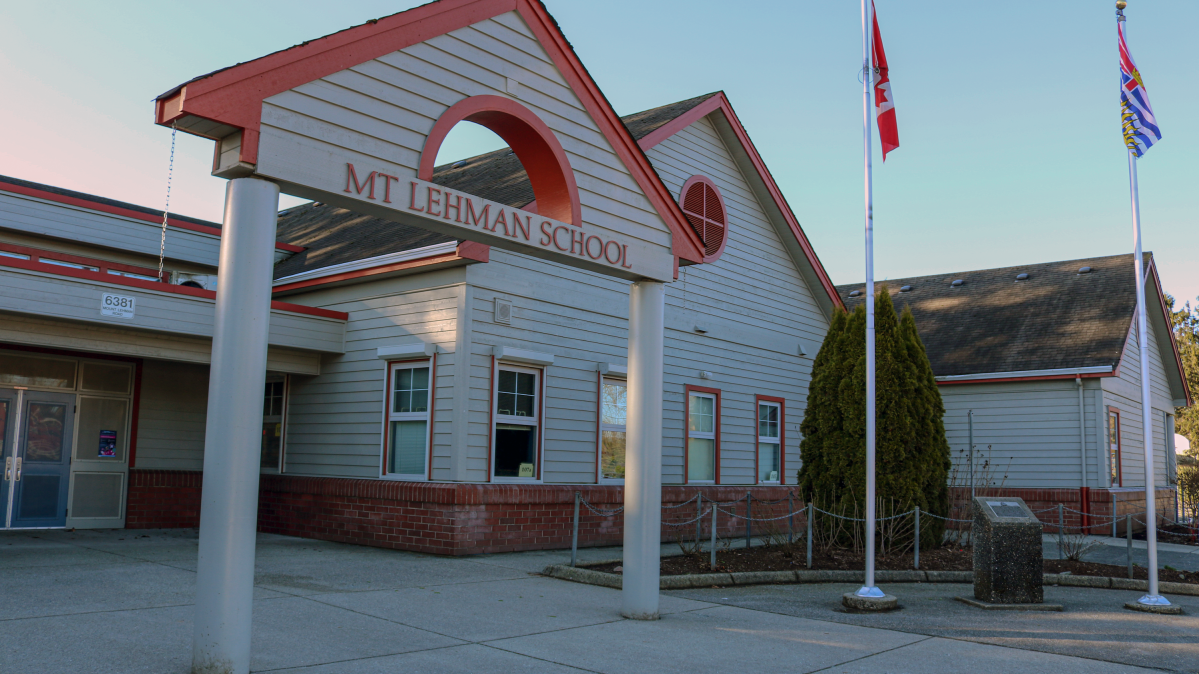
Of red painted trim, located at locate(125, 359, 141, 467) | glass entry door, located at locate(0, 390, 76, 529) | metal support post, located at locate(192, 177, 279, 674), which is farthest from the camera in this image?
red painted trim, located at locate(125, 359, 141, 467)

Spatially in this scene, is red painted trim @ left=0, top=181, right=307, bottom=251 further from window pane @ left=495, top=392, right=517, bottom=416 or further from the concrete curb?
the concrete curb

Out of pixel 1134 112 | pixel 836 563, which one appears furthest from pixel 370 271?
pixel 1134 112

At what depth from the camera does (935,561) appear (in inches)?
514

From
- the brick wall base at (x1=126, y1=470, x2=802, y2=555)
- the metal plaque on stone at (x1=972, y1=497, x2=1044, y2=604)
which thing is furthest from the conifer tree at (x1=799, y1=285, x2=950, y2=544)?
the metal plaque on stone at (x1=972, y1=497, x2=1044, y2=604)

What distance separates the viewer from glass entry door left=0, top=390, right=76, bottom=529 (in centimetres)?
1414

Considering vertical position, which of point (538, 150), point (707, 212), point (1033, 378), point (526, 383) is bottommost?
point (526, 383)

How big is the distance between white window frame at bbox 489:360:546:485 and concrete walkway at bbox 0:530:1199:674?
206 centimetres

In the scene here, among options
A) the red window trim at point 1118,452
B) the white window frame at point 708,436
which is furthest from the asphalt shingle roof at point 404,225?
the red window trim at point 1118,452

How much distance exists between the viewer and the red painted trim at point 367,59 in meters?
5.66

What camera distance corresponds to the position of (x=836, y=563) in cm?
1251

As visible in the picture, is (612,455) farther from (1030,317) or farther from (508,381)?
(1030,317)

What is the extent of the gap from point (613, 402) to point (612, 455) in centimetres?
88

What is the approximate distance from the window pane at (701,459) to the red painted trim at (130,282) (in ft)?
22.0

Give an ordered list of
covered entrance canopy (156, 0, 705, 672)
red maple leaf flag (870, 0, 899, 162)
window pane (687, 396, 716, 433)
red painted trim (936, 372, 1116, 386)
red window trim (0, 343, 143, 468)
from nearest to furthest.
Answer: covered entrance canopy (156, 0, 705, 672) < red maple leaf flag (870, 0, 899, 162) < red window trim (0, 343, 143, 468) < window pane (687, 396, 716, 433) < red painted trim (936, 372, 1116, 386)
